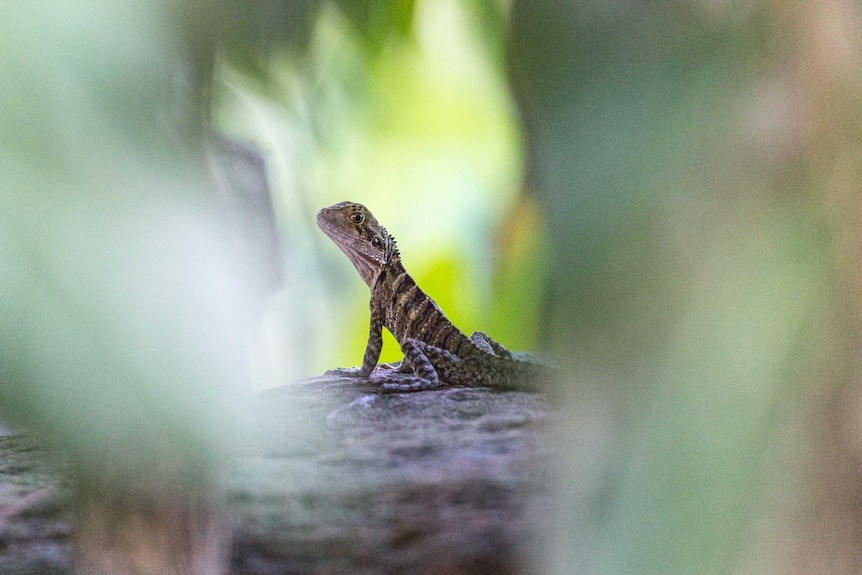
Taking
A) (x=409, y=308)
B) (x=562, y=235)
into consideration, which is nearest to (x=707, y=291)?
(x=562, y=235)

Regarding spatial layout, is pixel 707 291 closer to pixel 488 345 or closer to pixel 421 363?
pixel 488 345

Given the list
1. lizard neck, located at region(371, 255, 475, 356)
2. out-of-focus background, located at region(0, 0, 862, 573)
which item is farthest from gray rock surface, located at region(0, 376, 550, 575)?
lizard neck, located at region(371, 255, 475, 356)

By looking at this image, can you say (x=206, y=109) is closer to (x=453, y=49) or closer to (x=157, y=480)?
(x=453, y=49)

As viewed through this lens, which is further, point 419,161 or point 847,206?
point 419,161

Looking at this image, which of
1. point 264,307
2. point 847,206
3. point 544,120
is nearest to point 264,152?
point 264,307

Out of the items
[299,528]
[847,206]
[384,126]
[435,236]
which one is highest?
[384,126]
